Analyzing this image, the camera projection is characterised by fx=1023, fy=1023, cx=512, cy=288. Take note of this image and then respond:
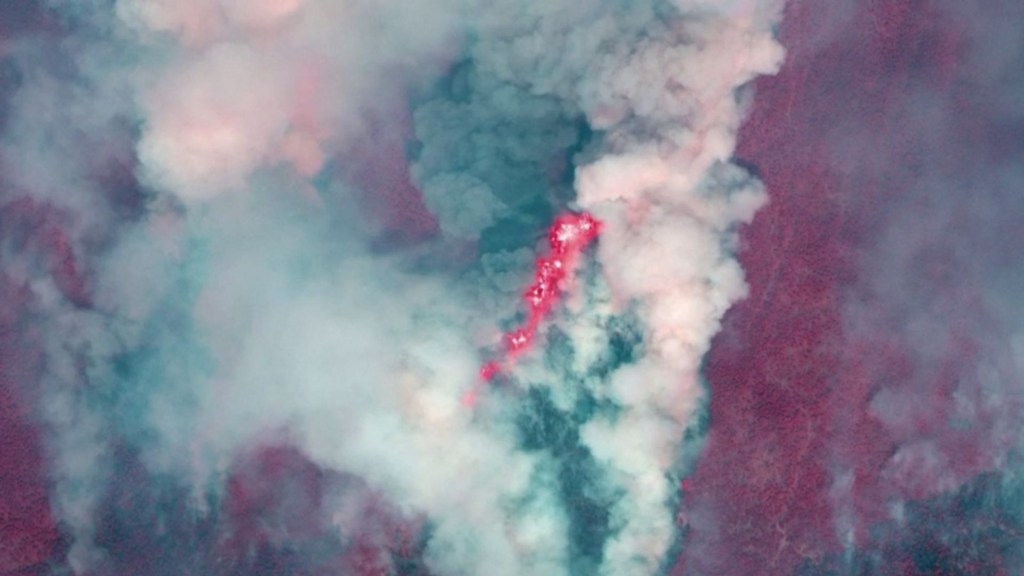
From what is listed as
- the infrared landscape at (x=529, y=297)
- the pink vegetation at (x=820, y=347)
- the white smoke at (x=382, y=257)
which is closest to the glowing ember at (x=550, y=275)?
the infrared landscape at (x=529, y=297)

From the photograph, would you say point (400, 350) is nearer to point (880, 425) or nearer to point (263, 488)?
point (263, 488)

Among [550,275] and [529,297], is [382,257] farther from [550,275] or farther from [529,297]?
[550,275]

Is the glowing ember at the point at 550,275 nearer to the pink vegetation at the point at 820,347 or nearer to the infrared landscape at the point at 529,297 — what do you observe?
the infrared landscape at the point at 529,297

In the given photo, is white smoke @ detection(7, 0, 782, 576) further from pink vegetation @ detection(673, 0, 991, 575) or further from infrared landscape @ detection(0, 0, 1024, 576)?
pink vegetation @ detection(673, 0, 991, 575)

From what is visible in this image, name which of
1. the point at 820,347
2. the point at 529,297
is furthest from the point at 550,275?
the point at 820,347

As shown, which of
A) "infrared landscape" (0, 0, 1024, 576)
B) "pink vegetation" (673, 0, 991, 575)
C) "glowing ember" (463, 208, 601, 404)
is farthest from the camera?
"glowing ember" (463, 208, 601, 404)

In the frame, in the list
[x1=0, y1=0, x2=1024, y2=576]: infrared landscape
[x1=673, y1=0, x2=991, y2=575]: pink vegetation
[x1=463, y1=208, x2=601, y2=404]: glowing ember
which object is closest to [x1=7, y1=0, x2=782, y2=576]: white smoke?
[x1=0, y1=0, x2=1024, y2=576]: infrared landscape

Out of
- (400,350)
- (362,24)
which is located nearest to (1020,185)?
(400,350)
